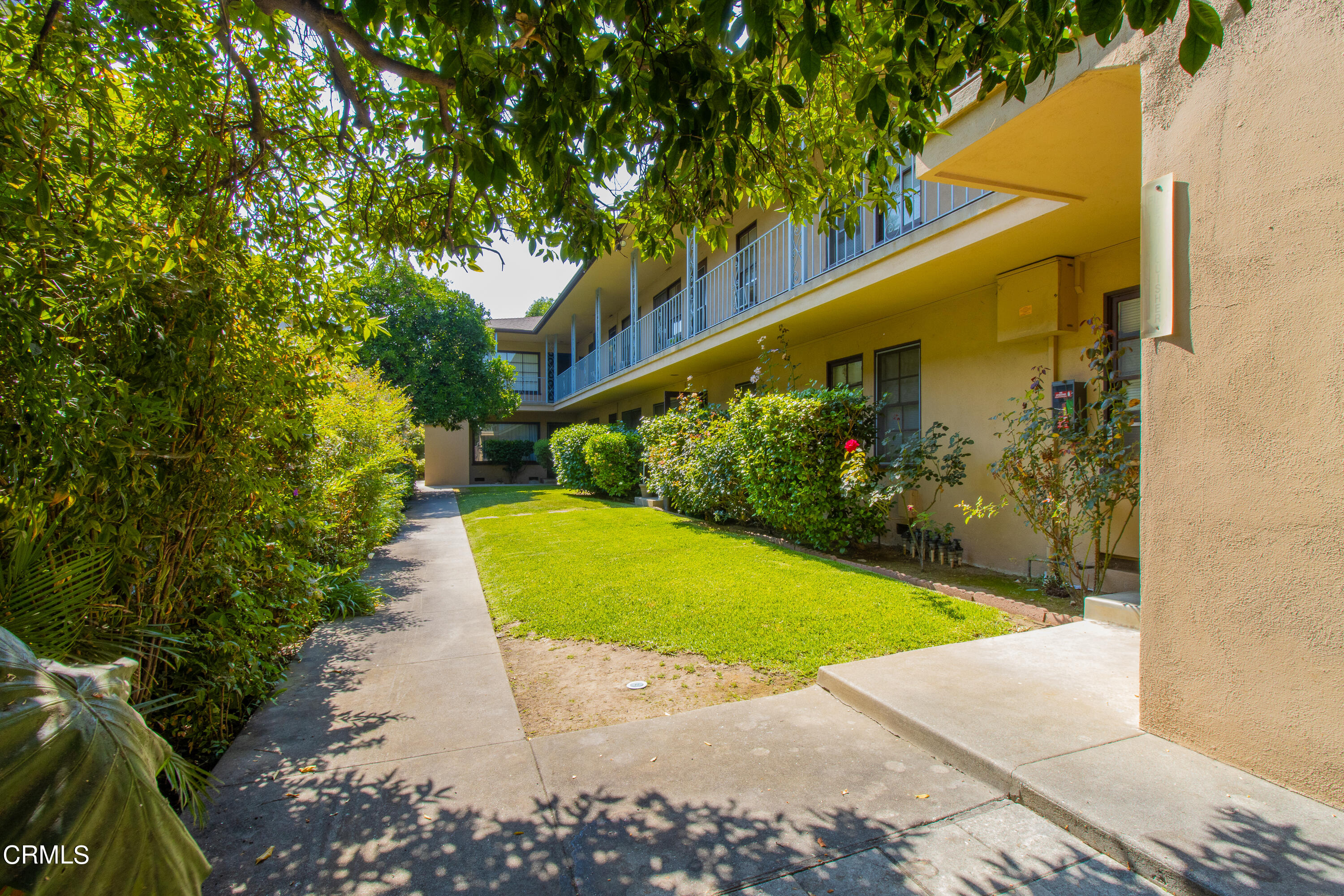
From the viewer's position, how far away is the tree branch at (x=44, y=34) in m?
2.36

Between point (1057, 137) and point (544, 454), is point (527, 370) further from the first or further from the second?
point (1057, 137)

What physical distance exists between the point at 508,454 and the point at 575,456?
1122cm

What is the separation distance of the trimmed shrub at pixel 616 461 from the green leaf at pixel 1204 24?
1341 centimetres

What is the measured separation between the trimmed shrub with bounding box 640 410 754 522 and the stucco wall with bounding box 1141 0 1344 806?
644cm

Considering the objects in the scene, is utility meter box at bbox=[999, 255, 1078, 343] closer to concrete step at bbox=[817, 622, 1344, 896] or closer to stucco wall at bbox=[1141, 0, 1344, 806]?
concrete step at bbox=[817, 622, 1344, 896]

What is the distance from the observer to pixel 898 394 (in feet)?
28.5

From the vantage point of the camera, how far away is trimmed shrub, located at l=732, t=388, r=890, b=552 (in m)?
7.82

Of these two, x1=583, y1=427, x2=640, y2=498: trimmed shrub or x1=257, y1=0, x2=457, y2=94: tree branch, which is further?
x1=583, y1=427, x2=640, y2=498: trimmed shrub

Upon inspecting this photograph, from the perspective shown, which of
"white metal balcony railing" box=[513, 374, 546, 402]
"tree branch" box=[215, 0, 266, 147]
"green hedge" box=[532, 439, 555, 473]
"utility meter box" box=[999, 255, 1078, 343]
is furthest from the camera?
"white metal balcony railing" box=[513, 374, 546, 402]

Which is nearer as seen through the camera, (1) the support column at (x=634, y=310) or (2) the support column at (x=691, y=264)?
(2) the support column at (x=691, y=264)

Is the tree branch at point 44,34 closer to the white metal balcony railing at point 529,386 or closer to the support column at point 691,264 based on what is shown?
the support column at point 691,264

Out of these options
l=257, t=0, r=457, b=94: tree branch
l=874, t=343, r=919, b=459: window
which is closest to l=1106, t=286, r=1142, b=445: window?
l=874, t=343, r=919, b=459: window

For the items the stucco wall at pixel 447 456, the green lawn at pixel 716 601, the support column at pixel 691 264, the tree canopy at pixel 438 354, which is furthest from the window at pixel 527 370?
the green lawn at pixel 716 601

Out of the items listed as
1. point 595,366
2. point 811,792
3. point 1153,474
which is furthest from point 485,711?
point 595,366
